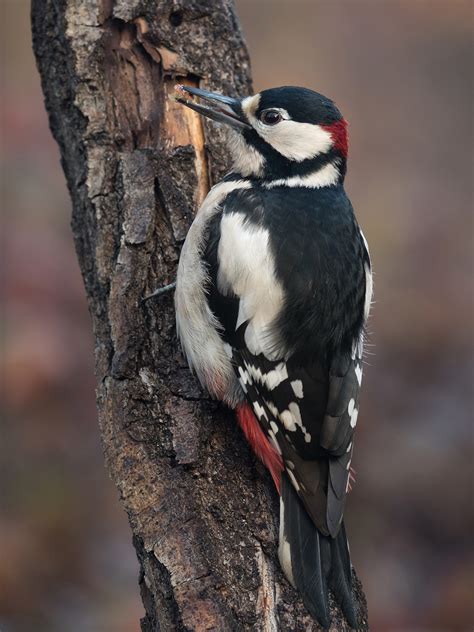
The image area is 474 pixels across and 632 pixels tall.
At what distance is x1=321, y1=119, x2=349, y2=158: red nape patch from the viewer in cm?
309

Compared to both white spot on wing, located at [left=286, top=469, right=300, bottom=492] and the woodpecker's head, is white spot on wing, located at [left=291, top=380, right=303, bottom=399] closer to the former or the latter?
white spot on wing, located at [left=286, top=469, right=300, bottom=492]

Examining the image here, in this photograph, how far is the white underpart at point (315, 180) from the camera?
3100 mm

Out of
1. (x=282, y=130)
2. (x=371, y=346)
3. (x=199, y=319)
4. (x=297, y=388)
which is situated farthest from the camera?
(x=371, y=346)

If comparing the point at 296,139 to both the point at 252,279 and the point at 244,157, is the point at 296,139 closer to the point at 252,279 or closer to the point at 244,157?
the point at 244,157

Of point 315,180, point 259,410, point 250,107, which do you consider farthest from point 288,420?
point 250,107

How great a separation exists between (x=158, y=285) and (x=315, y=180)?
2.31 ft

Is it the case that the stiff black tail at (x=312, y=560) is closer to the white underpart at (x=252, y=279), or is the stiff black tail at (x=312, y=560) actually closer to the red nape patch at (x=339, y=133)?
the white underpart at (x=252, y=279)

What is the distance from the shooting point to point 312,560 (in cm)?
244

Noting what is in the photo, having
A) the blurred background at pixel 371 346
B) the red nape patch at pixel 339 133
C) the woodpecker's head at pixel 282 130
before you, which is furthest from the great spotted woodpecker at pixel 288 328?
the blurred background at pixel 371 346

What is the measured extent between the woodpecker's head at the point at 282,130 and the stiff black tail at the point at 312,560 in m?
1.17

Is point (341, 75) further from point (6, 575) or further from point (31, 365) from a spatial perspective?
point (6, 575)

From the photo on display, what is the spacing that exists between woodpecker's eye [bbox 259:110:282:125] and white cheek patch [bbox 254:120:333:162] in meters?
0.01

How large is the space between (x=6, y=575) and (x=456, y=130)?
682 cm

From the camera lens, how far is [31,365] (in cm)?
555
